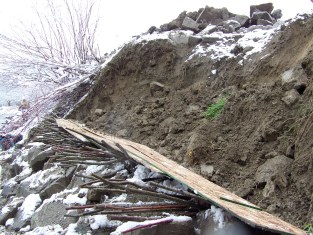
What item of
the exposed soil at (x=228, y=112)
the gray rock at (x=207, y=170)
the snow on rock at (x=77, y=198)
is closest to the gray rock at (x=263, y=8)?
the exposed soil at (x=228, y=112)

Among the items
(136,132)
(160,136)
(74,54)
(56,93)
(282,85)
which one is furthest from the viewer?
(74,54)

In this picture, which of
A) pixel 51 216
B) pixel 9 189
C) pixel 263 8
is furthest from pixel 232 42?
pixel 9 189

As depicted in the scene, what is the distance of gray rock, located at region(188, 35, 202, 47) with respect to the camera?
15.4 feet

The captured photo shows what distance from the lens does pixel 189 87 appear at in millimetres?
4305

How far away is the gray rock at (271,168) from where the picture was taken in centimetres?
250

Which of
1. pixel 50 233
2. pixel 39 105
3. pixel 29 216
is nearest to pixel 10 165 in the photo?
pixel 39 105

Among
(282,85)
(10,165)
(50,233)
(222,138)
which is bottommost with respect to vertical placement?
(10,165)

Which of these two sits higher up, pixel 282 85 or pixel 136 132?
pixel 282 85

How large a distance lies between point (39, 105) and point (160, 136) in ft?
8.73

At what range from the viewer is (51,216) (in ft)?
9.80

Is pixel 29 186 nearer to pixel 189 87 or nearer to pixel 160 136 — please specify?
pixel 160 136

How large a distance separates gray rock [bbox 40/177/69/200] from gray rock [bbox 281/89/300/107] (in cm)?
210

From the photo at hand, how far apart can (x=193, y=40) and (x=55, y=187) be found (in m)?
2.33

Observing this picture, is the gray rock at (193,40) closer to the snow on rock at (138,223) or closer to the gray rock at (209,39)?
the gray rock at (209,39)
